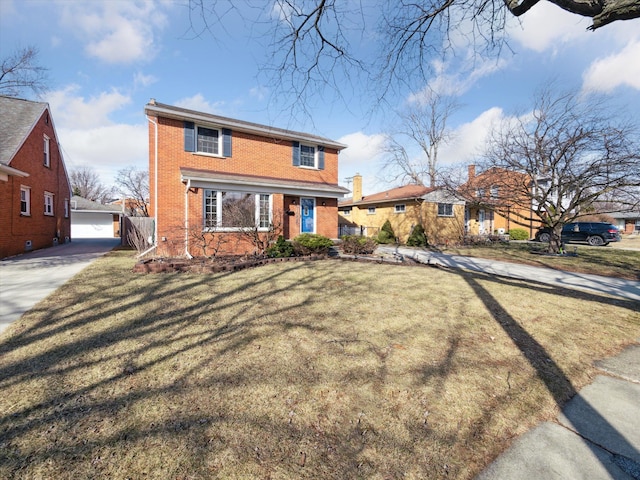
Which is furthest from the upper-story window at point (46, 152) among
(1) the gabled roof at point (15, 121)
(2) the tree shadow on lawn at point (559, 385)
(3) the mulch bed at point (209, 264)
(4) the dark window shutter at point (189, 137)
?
(2) the tree shadow on lawn at point (559, 385)

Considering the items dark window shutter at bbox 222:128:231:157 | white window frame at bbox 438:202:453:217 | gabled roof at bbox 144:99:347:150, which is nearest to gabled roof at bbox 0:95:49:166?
gabled roof at bbox 144:99:347:150

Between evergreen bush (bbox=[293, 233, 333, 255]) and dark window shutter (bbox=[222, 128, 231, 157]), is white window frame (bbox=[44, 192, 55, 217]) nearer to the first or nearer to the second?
dark window shutter (bbox=[222, 128, 231, 157])

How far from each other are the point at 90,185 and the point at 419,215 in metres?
56.0

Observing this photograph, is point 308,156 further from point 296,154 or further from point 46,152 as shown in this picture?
point 46,152

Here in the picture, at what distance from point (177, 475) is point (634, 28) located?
7.62m

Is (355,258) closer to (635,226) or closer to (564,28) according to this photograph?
(564,28)

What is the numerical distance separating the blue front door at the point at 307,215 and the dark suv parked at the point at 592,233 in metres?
18.4

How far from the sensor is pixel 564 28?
4445 mm

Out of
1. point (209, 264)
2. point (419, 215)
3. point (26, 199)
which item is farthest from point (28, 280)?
point (419, 215)

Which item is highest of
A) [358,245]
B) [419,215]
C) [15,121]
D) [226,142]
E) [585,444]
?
[15,121]

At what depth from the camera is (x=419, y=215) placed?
1916 centimetres

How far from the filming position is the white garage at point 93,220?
29500 millimetres

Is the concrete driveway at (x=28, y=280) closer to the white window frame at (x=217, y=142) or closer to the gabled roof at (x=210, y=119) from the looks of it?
the white window frame at (x=217, y=142)

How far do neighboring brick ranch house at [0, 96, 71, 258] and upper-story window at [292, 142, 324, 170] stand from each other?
443 inches
